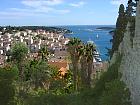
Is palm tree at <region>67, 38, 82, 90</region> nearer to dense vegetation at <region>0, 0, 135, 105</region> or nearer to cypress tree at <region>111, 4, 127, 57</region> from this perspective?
dense vegetation at <region>0, 0, 135, 105</region>

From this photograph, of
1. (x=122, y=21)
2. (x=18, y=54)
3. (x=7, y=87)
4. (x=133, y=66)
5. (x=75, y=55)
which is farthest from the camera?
(x=18, y=54)

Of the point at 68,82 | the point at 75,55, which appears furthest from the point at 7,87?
the point at 68,82

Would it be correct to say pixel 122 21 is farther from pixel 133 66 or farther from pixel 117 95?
pixel 117 95

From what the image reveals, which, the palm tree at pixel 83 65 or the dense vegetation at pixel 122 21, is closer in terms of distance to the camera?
the dense vegetation at pixel 122 21

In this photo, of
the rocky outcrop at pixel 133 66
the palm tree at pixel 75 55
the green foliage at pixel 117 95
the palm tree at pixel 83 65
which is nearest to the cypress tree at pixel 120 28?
the rocky outcrop at pixel 133 66

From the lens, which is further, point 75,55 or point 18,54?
point 18,54

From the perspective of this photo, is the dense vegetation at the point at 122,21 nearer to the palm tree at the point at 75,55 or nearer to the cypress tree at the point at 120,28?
the cypress tree at the point at 120,28

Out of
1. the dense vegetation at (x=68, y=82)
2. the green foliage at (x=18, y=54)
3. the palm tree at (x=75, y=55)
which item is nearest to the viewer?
the dense vegetation at (x=68, y=82)

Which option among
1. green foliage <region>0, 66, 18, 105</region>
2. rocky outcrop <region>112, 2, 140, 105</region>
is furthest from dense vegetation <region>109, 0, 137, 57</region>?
green foliage <region>0, 66, 18, 105</region>

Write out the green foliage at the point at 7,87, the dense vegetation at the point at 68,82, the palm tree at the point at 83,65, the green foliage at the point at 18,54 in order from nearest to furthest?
the dense vegetation at the point at 68,82 < the green foliage at the point at 7,87 < the palm tree at the point at 83,65 < the green foliage at the point at 18,54

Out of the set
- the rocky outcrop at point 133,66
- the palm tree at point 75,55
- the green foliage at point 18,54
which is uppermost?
the rocky outcrop at point 133,66

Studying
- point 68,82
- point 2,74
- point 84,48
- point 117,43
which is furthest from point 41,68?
point 2,74

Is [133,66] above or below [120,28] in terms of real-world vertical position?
below

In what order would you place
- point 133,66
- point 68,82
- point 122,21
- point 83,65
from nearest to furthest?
1. point 133,66
2. point 122,21
3. point 83,65
4. point 68,82
